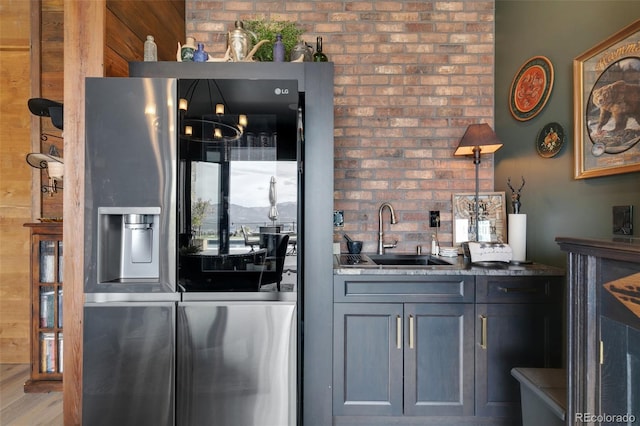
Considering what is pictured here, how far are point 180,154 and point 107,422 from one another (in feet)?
4.31

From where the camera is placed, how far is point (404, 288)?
1675 mm

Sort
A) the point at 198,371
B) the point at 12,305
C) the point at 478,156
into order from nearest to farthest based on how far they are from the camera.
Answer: the point at 198,371
the point at 478,156
the point at 12,305

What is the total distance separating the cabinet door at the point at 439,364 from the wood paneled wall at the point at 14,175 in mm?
3036

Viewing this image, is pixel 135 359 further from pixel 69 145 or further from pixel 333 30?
pixel 333 30

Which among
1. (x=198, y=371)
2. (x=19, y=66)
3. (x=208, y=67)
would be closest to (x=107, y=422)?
(x=198, y=371)

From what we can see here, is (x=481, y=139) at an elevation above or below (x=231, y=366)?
above

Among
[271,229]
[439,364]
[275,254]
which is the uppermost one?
[271,229]

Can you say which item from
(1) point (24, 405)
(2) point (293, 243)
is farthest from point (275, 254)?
(1) point (24, 405)

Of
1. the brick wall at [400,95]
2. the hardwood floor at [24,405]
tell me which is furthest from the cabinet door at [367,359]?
the hardwood floor at [24,405]

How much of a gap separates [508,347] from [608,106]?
1.29 m

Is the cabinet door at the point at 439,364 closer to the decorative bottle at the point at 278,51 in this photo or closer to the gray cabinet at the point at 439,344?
the gray cabinet at the point at 439,344

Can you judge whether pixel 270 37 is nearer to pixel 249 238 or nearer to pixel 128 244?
pixel 249 238

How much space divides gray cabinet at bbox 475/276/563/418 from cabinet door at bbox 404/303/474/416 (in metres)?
0.06

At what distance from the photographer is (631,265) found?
821 millimetres
